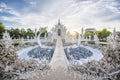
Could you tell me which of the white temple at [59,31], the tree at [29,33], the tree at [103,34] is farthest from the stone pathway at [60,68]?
the tree at [103,34]

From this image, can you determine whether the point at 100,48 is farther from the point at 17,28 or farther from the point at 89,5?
the point at 17,28

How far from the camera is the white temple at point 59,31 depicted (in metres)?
1.86

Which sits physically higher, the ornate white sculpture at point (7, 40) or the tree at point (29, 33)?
the tree at point (29, 33)

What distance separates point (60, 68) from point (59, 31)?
0.46 metres

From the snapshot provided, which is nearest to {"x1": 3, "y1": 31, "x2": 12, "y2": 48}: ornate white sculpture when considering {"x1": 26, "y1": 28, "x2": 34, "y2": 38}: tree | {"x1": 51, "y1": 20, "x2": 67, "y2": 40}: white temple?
{"x1": 26, "y1": 28, "x2": 34, "y2": 38}: tree

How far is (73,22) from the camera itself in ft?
6.32

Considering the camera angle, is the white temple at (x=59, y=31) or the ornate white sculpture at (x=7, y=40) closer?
the ornate white sculpture at (x=7, y=40)

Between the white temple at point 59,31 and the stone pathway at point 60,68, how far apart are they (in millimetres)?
86

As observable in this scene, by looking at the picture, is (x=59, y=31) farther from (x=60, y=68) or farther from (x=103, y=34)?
(x=103, y=34)

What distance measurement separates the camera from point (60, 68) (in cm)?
195

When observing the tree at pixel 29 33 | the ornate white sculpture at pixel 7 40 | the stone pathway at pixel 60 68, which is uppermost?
the tree at pixel 29 33

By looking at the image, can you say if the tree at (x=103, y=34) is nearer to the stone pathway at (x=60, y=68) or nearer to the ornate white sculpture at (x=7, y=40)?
the stone pathway at (x=60, y=68)

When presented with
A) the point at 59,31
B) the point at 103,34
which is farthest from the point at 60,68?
the point at 103,34

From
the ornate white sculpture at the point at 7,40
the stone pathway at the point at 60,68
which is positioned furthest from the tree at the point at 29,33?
the stone pathway at the point at 60,68
